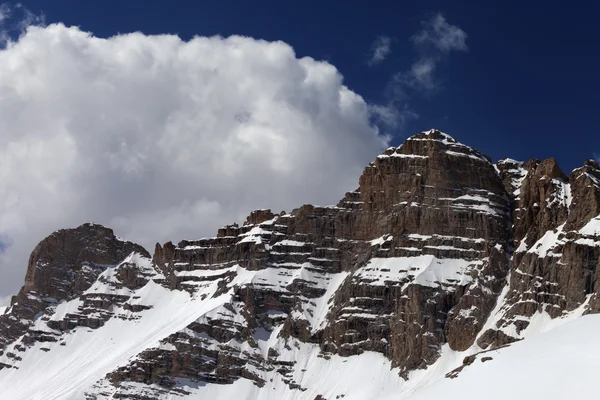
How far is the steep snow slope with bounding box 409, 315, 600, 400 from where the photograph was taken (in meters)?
81.5

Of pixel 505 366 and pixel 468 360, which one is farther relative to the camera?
pixel 468 360

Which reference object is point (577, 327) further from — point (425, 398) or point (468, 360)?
point (425, 398)

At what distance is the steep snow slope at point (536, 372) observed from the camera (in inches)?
3209

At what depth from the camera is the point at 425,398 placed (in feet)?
295

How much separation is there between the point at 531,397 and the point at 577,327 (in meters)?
17.8

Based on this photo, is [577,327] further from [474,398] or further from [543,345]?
[474,398]

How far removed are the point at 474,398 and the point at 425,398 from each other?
626cm

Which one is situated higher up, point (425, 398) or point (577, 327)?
point (577, 327)

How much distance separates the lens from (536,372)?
85000 mm

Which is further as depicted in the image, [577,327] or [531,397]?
[577,327]

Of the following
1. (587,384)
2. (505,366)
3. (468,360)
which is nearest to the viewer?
(587,384)

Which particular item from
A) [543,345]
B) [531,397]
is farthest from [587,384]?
[543,345]

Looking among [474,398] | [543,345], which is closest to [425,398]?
[474,398]

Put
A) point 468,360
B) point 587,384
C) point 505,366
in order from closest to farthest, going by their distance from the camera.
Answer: point 587,384 → point 505,366 → point 468,360
